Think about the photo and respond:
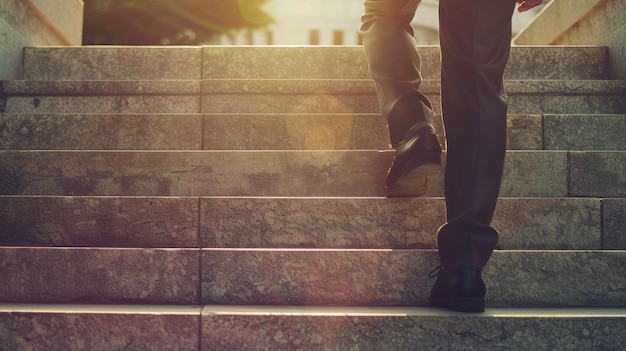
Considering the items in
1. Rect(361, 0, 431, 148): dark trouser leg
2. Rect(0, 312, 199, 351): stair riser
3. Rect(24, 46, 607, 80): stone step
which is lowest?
Rect(0, 312, 199, 351): stair riser

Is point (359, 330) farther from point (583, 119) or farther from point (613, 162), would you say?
point (583, 119)

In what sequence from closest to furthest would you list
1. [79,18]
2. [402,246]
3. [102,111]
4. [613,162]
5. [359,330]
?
[359,330], [402,246], [613,162], [102,111], [79,18]

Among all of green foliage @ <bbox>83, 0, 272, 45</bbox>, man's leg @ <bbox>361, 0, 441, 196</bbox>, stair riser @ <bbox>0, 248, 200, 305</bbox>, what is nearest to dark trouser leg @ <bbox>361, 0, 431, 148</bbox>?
man's leg @ <bbox>361, 0, 441, 196</bbox>

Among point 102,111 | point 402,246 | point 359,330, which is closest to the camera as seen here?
point 359,330

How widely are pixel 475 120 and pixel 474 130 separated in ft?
0.12

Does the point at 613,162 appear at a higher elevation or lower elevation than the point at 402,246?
higher

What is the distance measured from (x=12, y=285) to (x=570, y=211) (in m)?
2.34

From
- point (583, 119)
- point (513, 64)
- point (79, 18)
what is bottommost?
point (583, 119)

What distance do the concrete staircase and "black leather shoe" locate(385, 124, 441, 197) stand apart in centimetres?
13

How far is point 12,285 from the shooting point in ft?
8.14

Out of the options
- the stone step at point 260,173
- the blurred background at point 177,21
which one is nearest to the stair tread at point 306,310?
the stone step at point 260,173

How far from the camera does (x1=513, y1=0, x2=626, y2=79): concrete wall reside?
15.9 feet

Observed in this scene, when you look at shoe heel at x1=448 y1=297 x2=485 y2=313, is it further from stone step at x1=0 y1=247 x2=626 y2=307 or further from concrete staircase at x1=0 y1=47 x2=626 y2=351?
stone step at x1=0 y1=247 x2=626 y2=307

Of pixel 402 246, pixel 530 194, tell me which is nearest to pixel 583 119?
pixel 530 194
